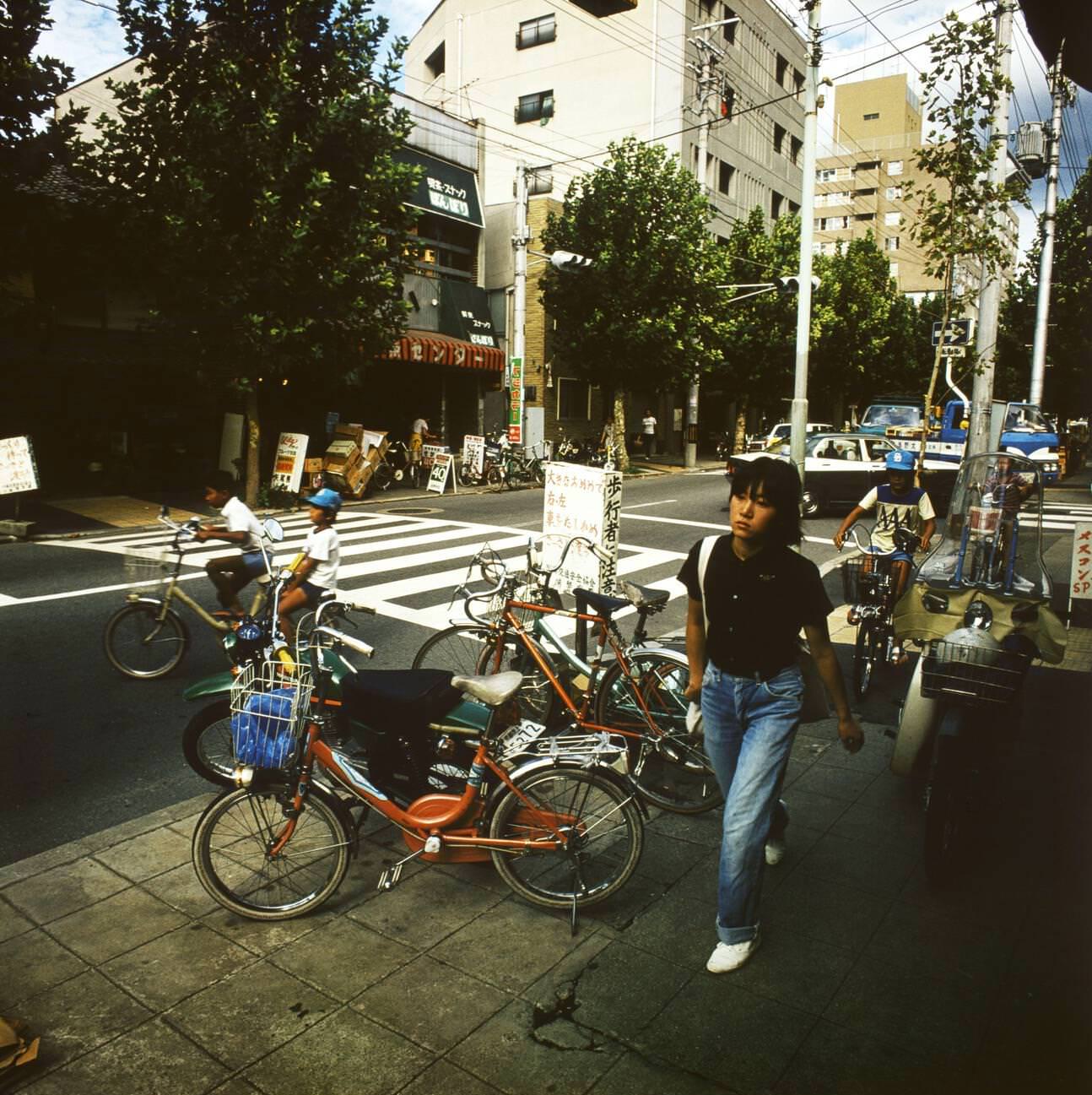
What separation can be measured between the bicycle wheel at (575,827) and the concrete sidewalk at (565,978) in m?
0.11

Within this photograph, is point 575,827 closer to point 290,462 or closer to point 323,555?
point 323,555

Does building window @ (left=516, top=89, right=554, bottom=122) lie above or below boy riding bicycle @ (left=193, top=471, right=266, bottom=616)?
above

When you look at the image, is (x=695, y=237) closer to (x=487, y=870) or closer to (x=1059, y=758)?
(x=1059, y=758)

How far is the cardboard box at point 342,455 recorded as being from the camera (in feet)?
64.8

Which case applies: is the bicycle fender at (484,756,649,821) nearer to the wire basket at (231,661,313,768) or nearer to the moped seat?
the moped seat

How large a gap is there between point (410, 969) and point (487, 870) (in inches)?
32.3

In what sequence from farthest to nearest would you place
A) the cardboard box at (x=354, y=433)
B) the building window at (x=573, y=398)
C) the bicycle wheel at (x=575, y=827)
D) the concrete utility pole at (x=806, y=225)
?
the building window at (x=573, y=398)
the cardboard box at (x=354, y=433)
the concrete utility pole at (x=806, y=225)
the bicycle wheel at (x=575, y=827)

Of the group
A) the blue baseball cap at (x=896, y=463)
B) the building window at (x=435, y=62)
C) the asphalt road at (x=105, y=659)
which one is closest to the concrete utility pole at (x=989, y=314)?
the blue baseball cap at (x=896, y=463)

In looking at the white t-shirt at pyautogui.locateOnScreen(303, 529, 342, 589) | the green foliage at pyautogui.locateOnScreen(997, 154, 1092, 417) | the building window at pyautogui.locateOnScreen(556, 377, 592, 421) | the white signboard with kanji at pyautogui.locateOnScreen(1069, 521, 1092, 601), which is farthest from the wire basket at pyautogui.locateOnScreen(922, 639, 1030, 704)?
the green foliage at pyautogui.locateOnScreen(997, 154, 1092, 417)

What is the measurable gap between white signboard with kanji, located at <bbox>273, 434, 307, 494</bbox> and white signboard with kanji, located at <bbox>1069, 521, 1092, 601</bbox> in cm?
1548

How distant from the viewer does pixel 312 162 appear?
53.6 ft

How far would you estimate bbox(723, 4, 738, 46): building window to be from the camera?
3959 centimetres

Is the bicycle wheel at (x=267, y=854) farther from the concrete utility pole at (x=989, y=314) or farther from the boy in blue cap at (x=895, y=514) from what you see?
the concrete utility pole at (x=989, y=314)

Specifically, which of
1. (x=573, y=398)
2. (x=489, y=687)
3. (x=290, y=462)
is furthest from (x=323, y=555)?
(x=573, y=398)
